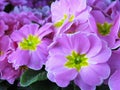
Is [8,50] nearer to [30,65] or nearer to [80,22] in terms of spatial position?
[30,65]

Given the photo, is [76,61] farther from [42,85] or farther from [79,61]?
[42,85]

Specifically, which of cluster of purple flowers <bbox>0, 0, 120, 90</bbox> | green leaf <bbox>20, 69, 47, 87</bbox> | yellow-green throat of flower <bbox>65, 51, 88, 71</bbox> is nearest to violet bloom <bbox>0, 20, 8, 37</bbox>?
cluster of purple flowers <bbox>0, 0, 120, 90</bbox>

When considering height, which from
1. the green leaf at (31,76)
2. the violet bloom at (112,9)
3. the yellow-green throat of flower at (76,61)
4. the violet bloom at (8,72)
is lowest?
the violet bloom at (8,72)

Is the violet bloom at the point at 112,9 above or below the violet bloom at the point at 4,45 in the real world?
above

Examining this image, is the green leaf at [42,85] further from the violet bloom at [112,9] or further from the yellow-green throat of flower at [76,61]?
the violet bloom at [112,9]

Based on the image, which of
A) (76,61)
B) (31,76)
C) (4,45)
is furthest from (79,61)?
(4,45)

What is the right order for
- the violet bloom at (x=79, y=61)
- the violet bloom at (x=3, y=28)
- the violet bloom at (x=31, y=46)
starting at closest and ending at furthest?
the violet bloom at (x=79, y=61) < the violet bloom at (x=31, y=46) < the violet bloom at (x=3, y=28)

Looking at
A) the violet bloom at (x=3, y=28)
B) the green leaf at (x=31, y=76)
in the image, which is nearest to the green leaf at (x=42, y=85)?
the green leaf at (x=31, y=76)
